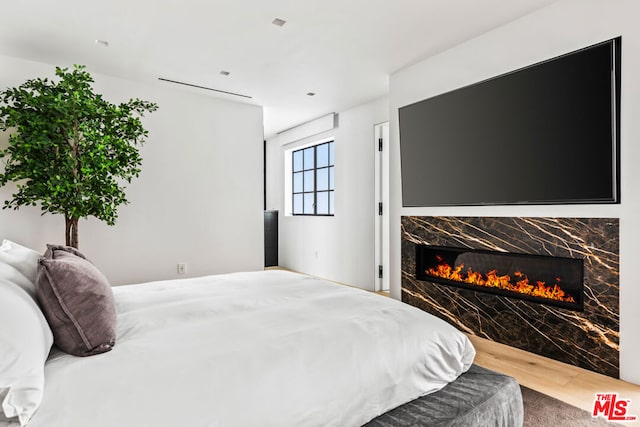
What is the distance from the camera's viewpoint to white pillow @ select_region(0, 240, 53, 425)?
0.92 meters

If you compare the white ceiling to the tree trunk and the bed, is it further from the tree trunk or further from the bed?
the bed

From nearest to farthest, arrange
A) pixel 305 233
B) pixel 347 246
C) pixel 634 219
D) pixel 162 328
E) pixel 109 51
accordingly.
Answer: pixel 162 328 → pixel 634 219 → pixel 109 51 → pixel 347 246 → pixel 305 233

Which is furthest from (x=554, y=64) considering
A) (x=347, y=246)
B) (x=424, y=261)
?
(x=347, y=246)

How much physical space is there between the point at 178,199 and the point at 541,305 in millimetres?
3760

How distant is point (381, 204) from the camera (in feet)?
15.9

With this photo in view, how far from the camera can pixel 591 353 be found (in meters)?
2.43

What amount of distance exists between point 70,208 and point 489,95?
3.59 m

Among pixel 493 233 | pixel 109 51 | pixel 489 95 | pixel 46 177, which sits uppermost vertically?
pixel 109 51

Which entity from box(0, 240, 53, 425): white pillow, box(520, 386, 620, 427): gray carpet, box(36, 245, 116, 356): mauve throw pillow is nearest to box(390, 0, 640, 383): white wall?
box(520, 386, 620, 427): gray carpet

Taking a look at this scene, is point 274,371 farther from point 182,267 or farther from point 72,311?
point 182,267

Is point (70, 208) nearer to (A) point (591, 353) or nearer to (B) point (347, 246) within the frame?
(B) point (347, 246)

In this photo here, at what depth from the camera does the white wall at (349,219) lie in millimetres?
4871

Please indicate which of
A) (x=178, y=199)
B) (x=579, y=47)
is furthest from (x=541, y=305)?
(x=178, y=199)

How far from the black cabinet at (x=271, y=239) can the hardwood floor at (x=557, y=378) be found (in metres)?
4.56
